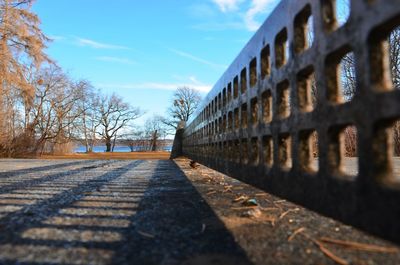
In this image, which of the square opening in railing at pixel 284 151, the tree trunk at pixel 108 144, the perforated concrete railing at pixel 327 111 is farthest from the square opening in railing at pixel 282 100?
the tree trunk at pixel 108 144

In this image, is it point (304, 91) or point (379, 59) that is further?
point (304, 91)

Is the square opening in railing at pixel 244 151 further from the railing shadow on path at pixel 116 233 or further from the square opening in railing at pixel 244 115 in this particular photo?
the railing shadow on path at pixel 116 233

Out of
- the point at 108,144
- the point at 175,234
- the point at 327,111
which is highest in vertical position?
the point at 108,144

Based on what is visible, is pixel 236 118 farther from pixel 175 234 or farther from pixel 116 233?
pixel 116 233

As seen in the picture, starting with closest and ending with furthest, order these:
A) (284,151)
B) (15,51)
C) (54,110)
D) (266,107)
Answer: (284,151)
(266,107)
(15,51)
(54,110)

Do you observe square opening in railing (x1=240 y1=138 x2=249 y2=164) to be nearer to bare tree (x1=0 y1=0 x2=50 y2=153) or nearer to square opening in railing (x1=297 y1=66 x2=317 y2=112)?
square opening in railing (x1=297 y1=66 x2=317 y2=112)

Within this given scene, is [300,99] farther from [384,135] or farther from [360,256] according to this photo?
[360,256]

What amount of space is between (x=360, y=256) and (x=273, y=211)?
0.91 metres

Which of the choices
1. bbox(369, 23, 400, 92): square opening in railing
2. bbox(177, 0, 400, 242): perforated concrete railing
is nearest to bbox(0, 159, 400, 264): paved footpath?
bbox(177, 0, 400, 242): perforated concrete railing

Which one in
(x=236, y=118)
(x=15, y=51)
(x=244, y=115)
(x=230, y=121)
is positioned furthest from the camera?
(x=15, y=51)

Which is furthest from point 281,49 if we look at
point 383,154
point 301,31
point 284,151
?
point 383,154

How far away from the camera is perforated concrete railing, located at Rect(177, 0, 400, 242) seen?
0.82m

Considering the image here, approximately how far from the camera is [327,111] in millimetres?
1065

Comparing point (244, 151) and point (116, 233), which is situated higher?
point (244, 151)
